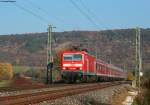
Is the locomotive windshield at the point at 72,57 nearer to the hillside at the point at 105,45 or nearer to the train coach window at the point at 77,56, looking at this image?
the train coach window at the point at 77,56

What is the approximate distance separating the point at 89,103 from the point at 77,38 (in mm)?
163579

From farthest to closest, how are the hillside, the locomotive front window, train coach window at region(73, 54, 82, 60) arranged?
1. the hillside
2. the locomotive front window
3. train coach window at region(73, 54, 82, 60)

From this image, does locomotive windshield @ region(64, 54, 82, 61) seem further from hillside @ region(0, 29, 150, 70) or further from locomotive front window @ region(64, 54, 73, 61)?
hillside @ region(0, 29, 150, 70)

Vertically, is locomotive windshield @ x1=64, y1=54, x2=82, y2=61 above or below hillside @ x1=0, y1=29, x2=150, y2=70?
below

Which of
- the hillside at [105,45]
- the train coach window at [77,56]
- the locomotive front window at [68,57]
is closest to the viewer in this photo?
the train coach window at [77,56]

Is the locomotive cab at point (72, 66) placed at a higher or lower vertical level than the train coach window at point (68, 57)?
lower

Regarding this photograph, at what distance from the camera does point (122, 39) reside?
177m

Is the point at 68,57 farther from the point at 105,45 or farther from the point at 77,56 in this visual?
the point at 105,45

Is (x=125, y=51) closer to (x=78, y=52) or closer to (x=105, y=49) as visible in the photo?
(x=105, y=49)

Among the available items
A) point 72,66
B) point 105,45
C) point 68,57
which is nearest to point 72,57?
point 68,57

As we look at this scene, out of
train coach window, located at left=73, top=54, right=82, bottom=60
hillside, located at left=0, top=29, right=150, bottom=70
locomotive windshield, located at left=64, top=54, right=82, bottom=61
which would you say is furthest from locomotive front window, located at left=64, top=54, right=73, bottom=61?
hillside, located at left=0, top=29, right=150, bottom=70

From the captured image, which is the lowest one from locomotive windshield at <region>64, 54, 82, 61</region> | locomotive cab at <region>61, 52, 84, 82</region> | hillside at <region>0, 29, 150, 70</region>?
locomotive cab at <region>61, 52, 84, 82</region>

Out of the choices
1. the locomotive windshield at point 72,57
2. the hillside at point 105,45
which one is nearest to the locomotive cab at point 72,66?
the locomotive windshield at point 72,57

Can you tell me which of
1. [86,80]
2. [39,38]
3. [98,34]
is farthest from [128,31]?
[86,80]
